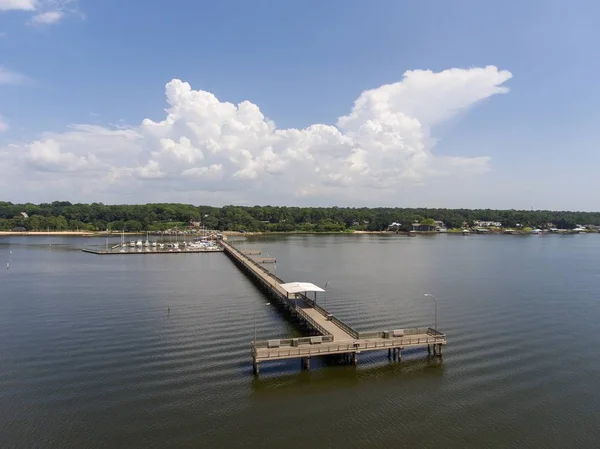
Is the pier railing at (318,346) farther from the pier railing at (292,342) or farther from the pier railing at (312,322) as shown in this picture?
the pier railing at (312,322)

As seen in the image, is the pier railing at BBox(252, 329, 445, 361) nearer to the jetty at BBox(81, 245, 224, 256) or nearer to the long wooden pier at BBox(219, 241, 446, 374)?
the long wooden pier at BBox(219, 241, 446, 374)

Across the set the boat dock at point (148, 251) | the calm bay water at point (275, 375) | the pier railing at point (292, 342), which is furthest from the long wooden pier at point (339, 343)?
the boat dock at point (148, 251)

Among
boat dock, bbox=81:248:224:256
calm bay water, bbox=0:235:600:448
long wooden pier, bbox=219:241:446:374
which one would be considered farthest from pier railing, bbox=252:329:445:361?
boat dock, bbox=81:248:224:256

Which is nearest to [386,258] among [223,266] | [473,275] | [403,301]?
[473,275]

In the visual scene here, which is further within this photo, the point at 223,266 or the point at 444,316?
the point at 223,266

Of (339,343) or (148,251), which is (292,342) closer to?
(339,343)

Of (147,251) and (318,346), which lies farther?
(147,251)

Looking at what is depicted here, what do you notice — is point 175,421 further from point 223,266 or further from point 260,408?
point 223,266

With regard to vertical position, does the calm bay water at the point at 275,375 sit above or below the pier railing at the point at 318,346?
below

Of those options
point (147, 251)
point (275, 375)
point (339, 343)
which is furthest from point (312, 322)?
point (147, 251)
